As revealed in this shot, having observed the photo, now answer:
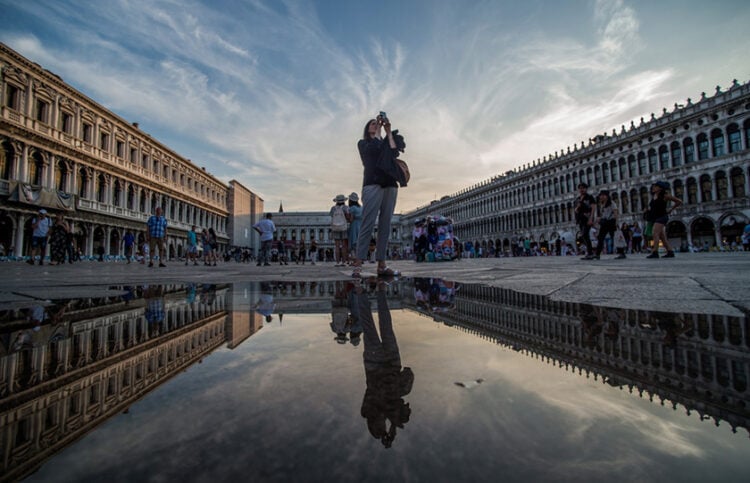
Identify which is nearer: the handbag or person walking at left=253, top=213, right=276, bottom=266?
the handbag

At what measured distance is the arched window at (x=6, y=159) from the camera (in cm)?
1810

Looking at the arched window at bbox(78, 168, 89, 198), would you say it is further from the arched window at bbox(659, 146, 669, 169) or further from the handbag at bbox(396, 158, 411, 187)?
the arched window at bbox(659, 146, 669, 169)

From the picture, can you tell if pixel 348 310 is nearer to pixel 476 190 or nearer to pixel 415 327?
pixel 415 327

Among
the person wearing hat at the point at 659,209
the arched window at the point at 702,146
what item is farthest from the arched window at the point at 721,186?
the person wearing hat at the point at 659,209

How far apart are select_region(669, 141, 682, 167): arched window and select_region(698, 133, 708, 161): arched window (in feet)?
4.66

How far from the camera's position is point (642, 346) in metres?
0.92

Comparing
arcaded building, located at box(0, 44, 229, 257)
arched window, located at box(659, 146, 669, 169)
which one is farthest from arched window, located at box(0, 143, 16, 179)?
arched window, located at box(659, 146, 669, 169)

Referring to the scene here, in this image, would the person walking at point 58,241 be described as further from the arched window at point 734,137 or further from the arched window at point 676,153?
the arched window at point 676,153

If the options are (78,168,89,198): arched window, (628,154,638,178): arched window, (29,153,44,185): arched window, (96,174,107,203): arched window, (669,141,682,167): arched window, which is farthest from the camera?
(628,154,638,178): arched window

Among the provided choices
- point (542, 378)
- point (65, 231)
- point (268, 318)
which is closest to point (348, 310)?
point (268, 318)

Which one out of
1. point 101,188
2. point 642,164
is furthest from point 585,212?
point 642,164

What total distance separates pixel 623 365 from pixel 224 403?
808mm

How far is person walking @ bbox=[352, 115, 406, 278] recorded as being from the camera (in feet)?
12.0

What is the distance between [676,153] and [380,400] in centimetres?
4122
